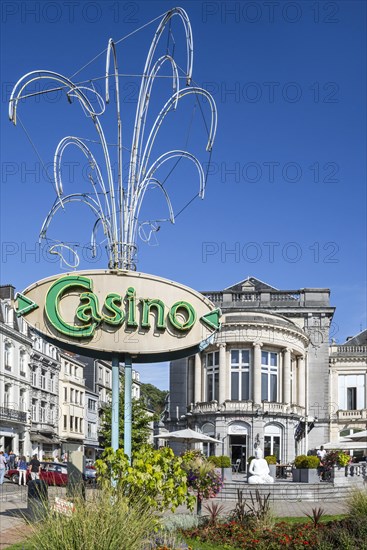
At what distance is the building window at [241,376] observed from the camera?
53812 mm

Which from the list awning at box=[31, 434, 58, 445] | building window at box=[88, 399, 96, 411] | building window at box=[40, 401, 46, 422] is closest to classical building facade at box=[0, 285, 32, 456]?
awning at box=[31, 434, 58, 445]

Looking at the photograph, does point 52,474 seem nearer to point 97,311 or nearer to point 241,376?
point 241,376

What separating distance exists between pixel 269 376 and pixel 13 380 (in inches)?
1011

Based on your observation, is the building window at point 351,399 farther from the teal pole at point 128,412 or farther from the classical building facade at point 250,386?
the teal pole at point 128,412

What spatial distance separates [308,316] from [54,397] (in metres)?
30.6

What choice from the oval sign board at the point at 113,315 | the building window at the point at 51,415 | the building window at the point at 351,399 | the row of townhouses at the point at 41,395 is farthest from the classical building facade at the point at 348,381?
the oval sign board at the point at 113,315

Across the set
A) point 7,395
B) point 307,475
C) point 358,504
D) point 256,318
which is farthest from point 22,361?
point 358,504

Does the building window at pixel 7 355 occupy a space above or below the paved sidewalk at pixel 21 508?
above

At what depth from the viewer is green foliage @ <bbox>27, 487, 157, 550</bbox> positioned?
10867mm

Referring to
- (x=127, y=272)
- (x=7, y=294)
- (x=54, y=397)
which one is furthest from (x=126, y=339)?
(x=54, y=397)

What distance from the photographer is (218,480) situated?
23.2 m

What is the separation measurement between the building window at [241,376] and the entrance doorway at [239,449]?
106 inches

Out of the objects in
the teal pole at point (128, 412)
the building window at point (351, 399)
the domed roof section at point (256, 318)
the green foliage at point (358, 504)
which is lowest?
the green foliage at point (358, 504)

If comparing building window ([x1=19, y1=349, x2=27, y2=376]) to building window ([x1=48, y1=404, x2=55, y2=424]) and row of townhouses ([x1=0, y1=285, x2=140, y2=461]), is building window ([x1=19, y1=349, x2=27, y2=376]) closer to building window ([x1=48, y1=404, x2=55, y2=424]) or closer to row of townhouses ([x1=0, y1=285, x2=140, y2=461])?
row of townhouses ([x1=0, y1=285, x2=140, y2=461])
